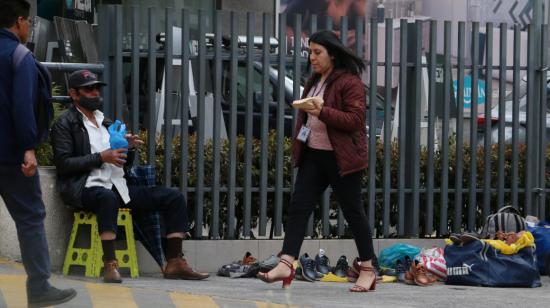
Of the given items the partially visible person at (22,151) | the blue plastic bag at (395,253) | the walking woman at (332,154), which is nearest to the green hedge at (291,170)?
the blue plastic bag at (395,253)

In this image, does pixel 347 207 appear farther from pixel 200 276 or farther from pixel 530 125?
pixel 530 125

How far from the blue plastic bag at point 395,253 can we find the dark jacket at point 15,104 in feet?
11.9

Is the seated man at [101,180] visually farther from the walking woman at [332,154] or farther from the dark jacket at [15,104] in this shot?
the dark jacket at [15,104]

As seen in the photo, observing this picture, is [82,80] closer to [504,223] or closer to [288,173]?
[288,173]

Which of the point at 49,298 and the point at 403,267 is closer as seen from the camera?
the point at 49,298

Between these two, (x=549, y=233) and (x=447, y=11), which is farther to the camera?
(x=447, y=11)

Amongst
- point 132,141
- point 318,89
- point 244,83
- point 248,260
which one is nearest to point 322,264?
point 248,260

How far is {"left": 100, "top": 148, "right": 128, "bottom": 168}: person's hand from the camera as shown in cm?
868

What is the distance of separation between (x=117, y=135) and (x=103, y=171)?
0.84 ft

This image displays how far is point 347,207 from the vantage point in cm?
845

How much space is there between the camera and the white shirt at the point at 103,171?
8.75m

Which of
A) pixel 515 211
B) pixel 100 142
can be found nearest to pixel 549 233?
pixel 515 211

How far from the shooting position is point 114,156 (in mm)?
8680

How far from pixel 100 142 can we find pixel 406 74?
2.55 m
